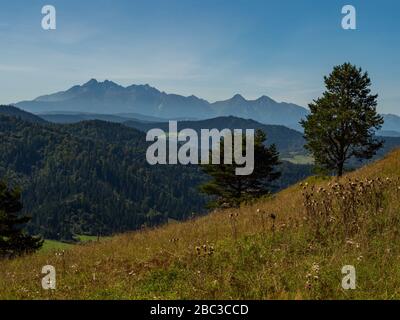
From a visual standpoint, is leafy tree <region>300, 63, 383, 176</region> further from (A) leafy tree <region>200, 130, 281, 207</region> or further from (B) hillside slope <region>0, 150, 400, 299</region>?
(B) hillside slope <region>0, 150, 400, 299</region>

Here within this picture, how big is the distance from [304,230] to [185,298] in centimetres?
383

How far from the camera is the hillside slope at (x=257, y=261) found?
719 centimetres

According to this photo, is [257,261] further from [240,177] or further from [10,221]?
[240,177]

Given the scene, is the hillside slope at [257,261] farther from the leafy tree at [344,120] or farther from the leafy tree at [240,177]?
the leafy tree at [240,177]

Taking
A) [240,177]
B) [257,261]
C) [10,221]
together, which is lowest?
[10,221]

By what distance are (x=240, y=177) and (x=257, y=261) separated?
4732 centimetres

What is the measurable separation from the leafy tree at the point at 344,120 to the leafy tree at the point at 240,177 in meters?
8.36

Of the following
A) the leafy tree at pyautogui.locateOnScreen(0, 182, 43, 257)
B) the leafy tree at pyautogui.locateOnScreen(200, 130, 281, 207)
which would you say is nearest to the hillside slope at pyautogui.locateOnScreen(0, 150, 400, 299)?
the leafy tree at pyautogui.locateOnScreen(0, 182, 43, 257)

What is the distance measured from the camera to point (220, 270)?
8.43 m

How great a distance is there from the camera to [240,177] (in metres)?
55.9

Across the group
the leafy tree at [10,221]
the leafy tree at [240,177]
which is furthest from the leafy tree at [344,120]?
the leafy tree at [10,221]

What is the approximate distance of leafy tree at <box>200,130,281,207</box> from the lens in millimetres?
55375

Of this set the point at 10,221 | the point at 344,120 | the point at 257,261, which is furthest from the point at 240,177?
the point at 257,261
